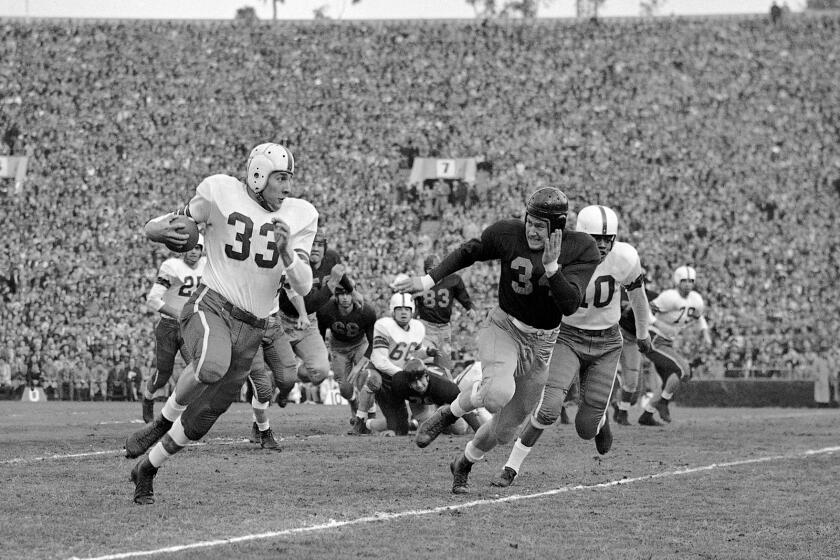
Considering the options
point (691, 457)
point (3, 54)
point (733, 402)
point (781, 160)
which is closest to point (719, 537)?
point (691, 457)

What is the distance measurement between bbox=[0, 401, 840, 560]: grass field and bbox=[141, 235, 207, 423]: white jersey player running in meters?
0.84

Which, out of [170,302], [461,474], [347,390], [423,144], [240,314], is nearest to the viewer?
[240,314]

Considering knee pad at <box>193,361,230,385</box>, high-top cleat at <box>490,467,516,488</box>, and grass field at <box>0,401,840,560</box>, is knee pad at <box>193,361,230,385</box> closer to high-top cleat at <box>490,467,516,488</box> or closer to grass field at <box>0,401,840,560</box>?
grass field at <box>0,401,840,560</box>

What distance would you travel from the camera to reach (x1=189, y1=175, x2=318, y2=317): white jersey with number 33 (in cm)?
791

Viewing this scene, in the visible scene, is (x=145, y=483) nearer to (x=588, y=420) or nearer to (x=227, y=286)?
(x=227, y=286)

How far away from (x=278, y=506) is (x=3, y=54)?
3641 centimetres

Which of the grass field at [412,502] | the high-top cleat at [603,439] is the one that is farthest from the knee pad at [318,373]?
the high-top cleat at [603,439]

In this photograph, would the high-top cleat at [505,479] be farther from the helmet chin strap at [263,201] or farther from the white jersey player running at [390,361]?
the white jersey player running at [390,361]

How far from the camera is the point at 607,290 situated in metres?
9.89

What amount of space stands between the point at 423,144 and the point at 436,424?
28.7 m

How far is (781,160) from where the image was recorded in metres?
36.2

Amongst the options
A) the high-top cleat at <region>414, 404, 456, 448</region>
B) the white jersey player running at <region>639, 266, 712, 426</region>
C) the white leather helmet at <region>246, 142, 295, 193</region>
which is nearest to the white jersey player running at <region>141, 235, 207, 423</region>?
the high-top cleat at <region>414, 404, 456, 448</region>

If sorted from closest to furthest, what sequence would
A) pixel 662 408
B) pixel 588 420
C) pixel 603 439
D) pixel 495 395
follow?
pixel 495 395 → pixel 588 420 → pixel 603 439 → pixel 662 408

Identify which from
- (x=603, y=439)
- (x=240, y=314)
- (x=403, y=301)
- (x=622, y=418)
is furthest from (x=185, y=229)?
(x=622, y=418)
